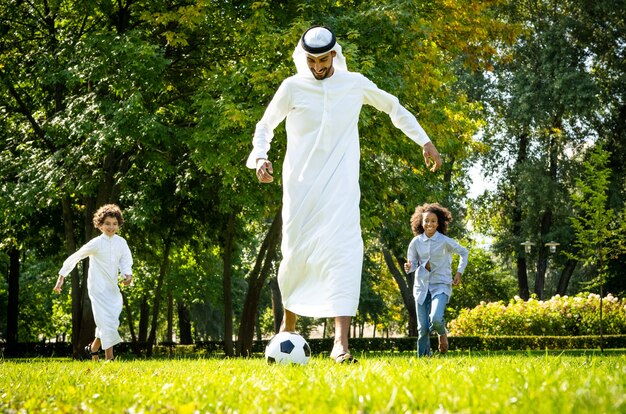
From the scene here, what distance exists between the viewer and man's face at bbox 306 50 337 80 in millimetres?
6546

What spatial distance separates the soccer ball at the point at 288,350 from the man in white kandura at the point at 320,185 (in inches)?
8.5

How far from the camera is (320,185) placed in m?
6.51

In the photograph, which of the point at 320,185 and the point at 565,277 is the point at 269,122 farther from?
the point at 565,277

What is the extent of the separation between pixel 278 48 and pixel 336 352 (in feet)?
37.4

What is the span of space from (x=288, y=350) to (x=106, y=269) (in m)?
5.86

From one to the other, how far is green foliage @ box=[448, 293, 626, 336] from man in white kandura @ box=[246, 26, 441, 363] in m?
21.1

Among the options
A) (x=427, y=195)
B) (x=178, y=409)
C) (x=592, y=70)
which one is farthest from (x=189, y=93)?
(x=592, y=70)

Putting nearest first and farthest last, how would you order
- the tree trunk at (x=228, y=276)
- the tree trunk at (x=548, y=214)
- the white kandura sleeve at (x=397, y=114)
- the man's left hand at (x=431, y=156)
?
the man's left hand at (x=431, y=156) < the white kandura sleeve at (x=397, y=114) < the tree trunk at (x=228, y=276) < the tree trunk at (x=548, y=214)

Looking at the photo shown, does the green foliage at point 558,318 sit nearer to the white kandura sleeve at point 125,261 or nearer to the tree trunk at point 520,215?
the tree trunk at point 520,215

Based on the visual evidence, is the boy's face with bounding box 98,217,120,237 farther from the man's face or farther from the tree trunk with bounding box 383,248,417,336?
the tree trunk with bounding box 383,248,417,336

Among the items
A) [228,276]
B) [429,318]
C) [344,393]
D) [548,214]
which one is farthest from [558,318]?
[344,393]

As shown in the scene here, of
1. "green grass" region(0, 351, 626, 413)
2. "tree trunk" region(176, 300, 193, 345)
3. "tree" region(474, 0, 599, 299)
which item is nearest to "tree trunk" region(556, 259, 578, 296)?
"tree" region(474, 0, 599, 299)

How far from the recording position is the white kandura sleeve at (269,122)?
6746 mm

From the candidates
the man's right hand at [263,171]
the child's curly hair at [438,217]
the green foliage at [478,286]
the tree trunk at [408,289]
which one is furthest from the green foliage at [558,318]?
the green foliage at [478,286]
